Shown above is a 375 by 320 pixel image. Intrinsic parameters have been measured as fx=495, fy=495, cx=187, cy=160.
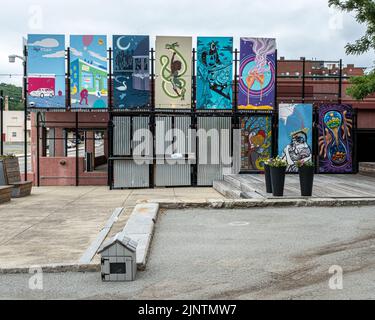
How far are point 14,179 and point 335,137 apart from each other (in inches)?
533

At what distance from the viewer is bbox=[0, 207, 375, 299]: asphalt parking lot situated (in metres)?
5.43

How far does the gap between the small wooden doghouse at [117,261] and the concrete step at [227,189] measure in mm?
8856

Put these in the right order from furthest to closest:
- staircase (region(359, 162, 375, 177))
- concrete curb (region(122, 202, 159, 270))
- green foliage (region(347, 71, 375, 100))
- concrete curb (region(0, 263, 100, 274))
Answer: staircase (region(359, 162, 375, 177)), green foliage (region(347, 71, 375, 100)), concrete curb (region(122, 202, 159, 270)), concrete curb (region(0, 263, 100, 274))

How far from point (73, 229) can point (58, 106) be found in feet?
42.0

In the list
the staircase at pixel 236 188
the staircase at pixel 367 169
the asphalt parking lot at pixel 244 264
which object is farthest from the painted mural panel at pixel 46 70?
the asphalt parking lot at pixel 244 264

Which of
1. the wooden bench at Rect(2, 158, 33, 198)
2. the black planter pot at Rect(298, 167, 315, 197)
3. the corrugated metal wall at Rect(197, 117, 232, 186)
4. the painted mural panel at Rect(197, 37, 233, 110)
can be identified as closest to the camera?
the black planter pot at Rect(298, 167, 315, 197)

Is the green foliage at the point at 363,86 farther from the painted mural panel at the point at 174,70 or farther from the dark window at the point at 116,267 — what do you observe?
the dark window at the point at 116,267

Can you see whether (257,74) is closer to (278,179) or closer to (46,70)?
(46,70)

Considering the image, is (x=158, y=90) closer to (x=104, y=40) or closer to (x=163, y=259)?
(x=104, y=40)

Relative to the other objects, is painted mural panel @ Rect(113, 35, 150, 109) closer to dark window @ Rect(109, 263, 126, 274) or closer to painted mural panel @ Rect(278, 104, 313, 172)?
painted mural panel @ Rect(278, 104, 313, 172)

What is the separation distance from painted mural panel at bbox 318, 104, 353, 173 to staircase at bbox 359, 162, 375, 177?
49 cm

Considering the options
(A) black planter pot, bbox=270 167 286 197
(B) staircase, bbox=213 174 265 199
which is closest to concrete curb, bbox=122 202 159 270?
(A) black planter pot, bbox=270 167 286 197

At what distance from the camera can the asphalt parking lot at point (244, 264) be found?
214 inches

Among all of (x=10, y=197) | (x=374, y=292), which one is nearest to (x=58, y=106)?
(x=10, y=197)
